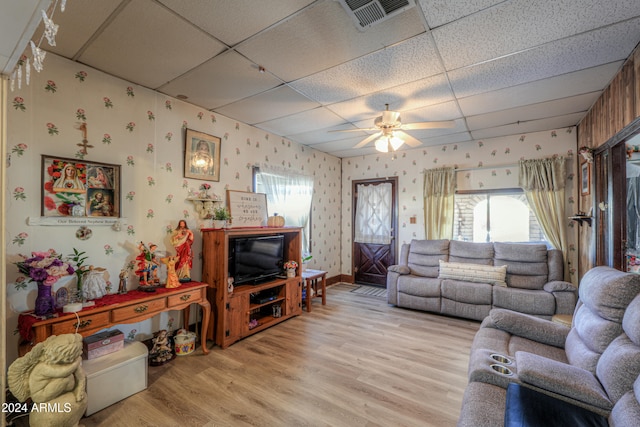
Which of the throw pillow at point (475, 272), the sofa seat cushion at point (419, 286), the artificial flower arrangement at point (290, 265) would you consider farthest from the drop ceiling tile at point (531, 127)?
the artificial flower arrangement at point (290, 265)

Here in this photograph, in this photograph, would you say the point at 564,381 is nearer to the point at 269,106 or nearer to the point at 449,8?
the point at 449,8

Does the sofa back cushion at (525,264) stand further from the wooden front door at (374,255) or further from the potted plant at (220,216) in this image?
the potted plant at (220,216)

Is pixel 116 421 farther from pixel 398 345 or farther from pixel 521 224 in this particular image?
pixel 521 224

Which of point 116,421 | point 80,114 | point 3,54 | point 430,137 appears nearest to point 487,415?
point 116,421

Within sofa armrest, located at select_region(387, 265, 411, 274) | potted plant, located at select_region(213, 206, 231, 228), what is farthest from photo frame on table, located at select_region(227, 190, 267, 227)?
sofa armrest, located at select_region(387, 265, 411, 274)

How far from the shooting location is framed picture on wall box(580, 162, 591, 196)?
10.9ft

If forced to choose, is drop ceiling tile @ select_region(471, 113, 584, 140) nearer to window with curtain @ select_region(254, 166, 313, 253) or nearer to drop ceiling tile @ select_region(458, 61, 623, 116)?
drop ceiling tile @ select_region(458, 61, 623, 116)

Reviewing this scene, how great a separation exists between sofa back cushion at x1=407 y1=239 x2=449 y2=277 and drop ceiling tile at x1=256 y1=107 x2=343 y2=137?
2.33 metres

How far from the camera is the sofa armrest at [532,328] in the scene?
1.99 meters

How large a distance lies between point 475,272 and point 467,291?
31cm

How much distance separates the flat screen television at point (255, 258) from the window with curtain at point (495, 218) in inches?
120

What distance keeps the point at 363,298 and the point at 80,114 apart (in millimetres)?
4235

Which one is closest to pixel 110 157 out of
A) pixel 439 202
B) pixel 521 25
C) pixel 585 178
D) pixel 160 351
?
pixel 160 351

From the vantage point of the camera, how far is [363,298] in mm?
4695
